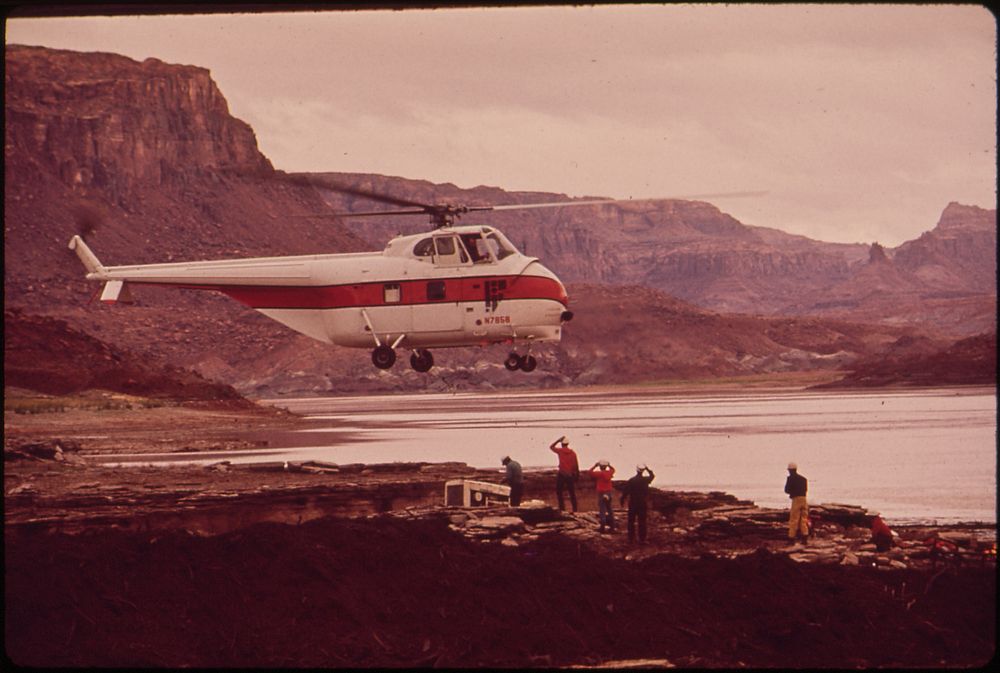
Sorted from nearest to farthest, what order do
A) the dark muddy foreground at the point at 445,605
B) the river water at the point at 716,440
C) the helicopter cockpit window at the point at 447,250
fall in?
the dark muddy foreground at the point at 445,605
the helicopter cockpit window at the point at 447,250
the river water at the point at 716,440

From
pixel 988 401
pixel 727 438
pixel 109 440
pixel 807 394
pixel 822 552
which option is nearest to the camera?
pixel 822 552

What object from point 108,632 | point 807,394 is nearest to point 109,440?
point 108,632

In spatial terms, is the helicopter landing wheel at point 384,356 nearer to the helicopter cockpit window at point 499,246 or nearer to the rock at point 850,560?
the helicopter cockpit window at point 499,246

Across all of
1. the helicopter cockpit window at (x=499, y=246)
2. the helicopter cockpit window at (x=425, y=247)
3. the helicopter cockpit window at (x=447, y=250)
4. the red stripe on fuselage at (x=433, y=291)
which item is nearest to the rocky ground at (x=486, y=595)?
the red stripe on fuselage at (x=433, y=291)

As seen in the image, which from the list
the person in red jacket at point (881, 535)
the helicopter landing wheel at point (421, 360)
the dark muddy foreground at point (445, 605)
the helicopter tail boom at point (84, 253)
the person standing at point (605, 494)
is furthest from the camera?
the person standing at point (605, 494)

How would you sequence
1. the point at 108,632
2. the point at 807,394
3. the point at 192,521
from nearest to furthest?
the point at 108,632, the point at 192,521, the point at 807,394

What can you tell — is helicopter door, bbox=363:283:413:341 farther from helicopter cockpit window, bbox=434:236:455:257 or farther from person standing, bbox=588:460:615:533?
person standing, bbox=588:460:615:533

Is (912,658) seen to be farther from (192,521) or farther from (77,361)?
(77,361)
